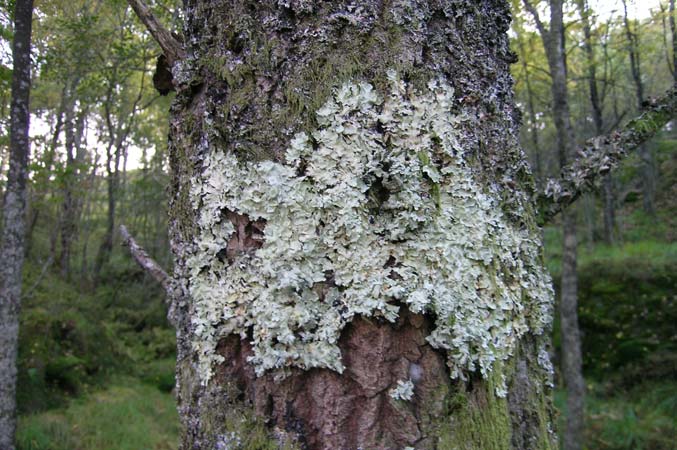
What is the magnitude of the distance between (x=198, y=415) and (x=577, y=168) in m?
0.90

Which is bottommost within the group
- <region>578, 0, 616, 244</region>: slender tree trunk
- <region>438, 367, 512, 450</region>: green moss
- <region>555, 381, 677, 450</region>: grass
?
<region>555, 381, 677, 450</region>: grass

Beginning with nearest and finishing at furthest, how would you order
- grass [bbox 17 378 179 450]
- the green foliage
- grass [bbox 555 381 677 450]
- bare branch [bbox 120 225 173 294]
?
bare branch [bbox 120 225 173 294]
grass [bbox 17 378 179 450]
grass [bbox 555 381 677 450]
the green foliage

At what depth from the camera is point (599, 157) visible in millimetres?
1001

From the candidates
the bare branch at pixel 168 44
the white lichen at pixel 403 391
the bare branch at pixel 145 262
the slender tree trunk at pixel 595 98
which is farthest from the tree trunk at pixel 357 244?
the slender tree trunk at pixel 595 98

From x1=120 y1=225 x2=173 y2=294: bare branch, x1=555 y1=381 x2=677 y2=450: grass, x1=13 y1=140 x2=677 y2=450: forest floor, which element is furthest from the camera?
x1=13 y1=140 x2=677 y2=450: forest floor

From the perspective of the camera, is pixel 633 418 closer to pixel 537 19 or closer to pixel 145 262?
pixel 537 19

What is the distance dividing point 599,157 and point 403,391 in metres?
0.69

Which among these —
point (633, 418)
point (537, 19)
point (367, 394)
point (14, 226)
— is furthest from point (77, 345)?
point (537, 19)

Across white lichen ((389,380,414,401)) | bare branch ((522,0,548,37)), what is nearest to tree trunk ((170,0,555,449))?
white lichen ((389,380,414,401))

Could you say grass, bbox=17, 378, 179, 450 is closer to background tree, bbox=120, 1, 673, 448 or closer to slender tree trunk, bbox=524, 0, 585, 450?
slender tree trunk, bbox=524, 0, 585, 450

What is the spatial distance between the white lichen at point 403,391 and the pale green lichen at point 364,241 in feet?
0.23

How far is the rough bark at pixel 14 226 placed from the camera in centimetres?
433

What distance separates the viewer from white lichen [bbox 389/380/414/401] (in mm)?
673

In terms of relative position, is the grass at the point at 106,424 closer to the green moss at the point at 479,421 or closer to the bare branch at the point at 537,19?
the green moss at the point at 479,421
